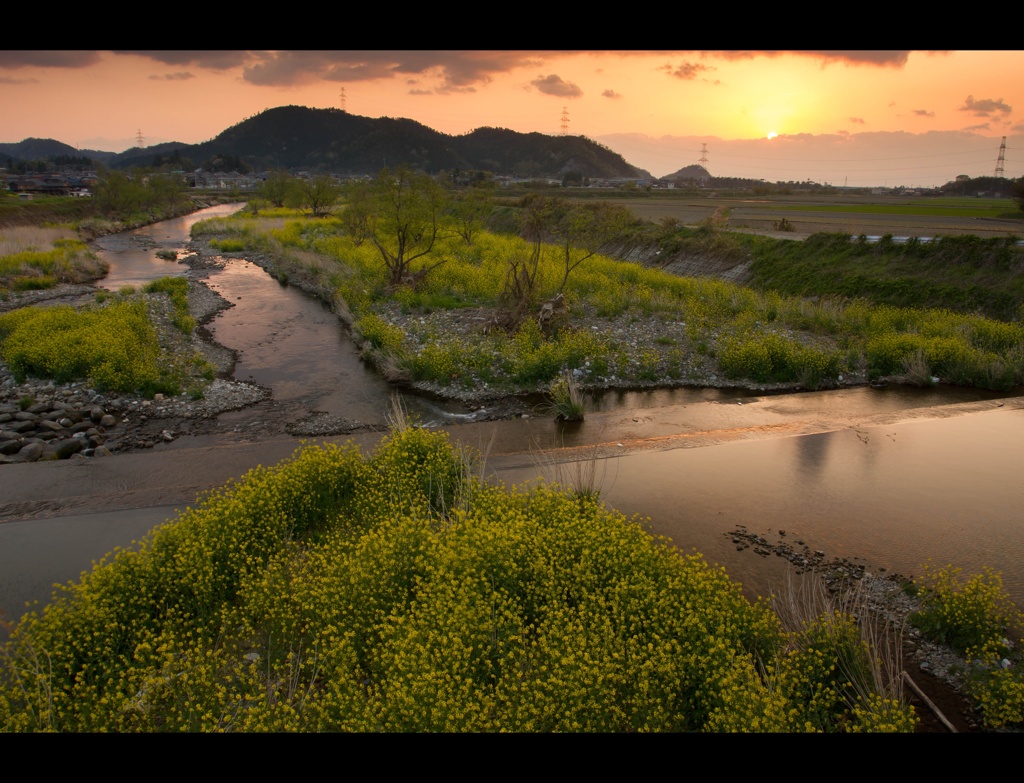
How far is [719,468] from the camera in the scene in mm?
10805

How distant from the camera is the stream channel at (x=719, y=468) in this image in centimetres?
813

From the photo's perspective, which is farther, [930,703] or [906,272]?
[906,272]

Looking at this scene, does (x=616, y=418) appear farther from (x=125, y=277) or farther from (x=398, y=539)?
(x=125, y=277)

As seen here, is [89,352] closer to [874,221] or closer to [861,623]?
[861,623]

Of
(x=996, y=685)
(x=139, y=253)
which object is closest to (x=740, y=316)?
(x=996, y=685)

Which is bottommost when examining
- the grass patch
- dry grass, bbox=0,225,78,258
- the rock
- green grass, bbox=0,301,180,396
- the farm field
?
the rock

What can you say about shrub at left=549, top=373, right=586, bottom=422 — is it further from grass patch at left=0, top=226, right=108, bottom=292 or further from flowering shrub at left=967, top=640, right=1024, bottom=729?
grass patch at left=0, top=226, right=108, bottom=292

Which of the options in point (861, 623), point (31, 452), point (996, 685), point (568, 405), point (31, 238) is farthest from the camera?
point (31, 238)

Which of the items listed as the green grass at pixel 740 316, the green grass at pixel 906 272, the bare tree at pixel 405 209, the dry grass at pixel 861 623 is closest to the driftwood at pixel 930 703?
the dry grass at pixel 861 623

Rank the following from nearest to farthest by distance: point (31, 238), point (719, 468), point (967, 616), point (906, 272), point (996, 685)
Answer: point (996, 685) → point (967, 616) → point (719, 468) → point (906, 272) → point (31, 238)

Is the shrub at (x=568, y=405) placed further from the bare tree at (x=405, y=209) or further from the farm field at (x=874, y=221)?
the farm field at (x=874, y=221)

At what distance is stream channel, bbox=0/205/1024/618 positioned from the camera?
8.13m

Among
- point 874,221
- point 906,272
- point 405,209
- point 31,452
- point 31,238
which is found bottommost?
point 31,452

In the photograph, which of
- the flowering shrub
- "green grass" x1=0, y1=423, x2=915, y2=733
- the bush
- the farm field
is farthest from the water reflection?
the farm field
